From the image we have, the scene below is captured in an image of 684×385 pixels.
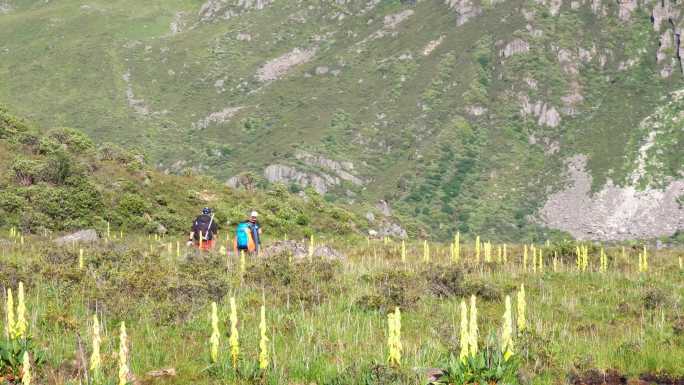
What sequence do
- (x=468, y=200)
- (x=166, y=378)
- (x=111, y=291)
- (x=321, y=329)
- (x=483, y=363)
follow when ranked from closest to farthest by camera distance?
(x=483, y=363)
(x=166, y=378)
(x=321, y=329)
(x=111, y=291)
(x=468, y=200)

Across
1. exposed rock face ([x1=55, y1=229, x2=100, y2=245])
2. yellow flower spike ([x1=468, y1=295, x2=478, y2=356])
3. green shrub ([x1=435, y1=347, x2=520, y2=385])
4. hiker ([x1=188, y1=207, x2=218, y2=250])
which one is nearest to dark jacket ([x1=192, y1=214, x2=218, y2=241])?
hiker ([x1=188, y1=207, x2=218, y2=250])

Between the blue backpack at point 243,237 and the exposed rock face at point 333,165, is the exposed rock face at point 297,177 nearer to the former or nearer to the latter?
the exposed rock face at point 333,165

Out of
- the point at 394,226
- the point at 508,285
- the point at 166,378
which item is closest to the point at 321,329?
the point at 166,378

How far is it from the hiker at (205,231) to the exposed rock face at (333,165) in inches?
6350

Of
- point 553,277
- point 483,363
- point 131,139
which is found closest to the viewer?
point 483,363

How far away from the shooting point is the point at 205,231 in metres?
21.3

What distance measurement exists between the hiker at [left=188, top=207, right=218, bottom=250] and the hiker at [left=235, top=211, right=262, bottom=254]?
1.62 metres

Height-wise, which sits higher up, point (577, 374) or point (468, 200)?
point (468, 200)

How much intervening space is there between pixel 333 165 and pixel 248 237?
16893cm

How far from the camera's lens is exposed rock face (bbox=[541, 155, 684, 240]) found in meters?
161

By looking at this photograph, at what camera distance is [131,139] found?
653 ft

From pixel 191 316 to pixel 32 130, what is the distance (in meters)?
41.2

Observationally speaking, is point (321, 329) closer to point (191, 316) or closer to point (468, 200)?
point (191, 316)

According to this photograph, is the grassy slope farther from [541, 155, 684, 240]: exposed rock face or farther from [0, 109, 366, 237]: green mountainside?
[541, 155, 684, 240]: exposed rock face
